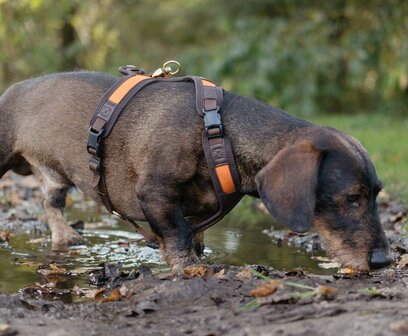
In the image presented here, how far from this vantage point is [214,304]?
4355 mm

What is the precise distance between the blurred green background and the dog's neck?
9706 millimetres

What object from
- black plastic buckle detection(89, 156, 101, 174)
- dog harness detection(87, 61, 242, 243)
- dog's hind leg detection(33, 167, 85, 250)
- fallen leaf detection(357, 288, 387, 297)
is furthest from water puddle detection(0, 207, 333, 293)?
fallen leaf detection(357, 288, 387, 297)

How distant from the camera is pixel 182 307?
4.38 metres

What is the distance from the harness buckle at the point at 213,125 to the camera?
17.2ft

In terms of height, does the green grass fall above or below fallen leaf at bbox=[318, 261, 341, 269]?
below

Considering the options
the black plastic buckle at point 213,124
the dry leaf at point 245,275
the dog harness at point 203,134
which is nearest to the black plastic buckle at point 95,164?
the dog harness at point 203,134

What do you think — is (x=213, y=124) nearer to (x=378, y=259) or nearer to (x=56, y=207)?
(x=378, y=259)

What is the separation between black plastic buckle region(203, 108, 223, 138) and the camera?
523 centimetres

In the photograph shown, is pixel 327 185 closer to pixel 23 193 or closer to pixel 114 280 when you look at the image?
pixel 114 280

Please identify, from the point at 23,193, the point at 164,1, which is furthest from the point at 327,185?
the point at 164,1

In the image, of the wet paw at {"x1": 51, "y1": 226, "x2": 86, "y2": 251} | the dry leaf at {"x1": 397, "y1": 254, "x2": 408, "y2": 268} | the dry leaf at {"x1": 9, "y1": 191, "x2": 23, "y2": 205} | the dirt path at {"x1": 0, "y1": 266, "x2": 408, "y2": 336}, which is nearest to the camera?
the dirt path at {"x1": 0, "y1": 266, "x2": 408, "y2": 336}

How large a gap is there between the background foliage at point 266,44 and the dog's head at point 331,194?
42.1ft

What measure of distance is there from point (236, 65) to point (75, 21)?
7.92 meters

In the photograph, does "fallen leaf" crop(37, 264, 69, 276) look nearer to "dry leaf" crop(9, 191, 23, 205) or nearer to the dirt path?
the dirt path
